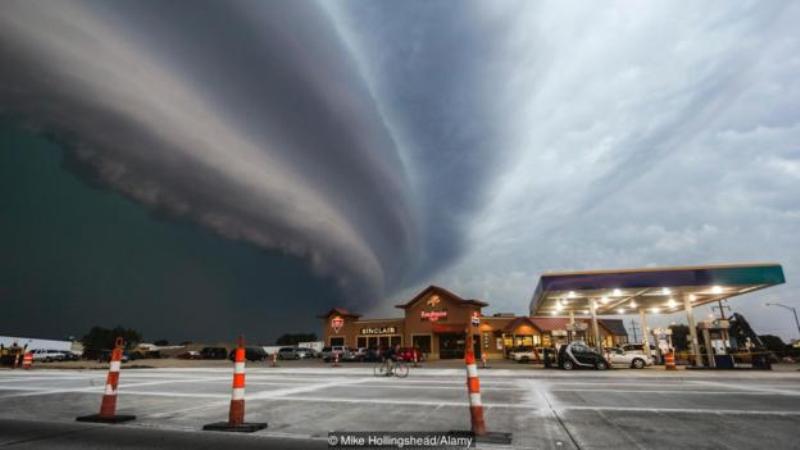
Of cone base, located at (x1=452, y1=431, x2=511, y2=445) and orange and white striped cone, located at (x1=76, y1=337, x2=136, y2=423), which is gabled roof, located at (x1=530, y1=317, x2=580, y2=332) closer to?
cone base, located at (x1=452, y1=431, x2=511, y2=445)

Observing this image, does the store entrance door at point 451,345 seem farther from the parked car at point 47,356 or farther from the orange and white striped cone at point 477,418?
the parked car at point 47,356

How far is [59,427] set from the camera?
17.3 ft

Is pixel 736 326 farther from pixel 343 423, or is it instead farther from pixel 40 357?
pixel 40 357

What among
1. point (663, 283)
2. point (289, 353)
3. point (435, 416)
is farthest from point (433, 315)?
point (435, 416)

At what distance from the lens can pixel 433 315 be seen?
48531mm

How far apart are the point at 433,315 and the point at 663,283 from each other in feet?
90.8

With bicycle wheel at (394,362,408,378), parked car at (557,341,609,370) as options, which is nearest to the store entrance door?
parked car at (557,341,609,370)

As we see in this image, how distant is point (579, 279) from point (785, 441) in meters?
22.0

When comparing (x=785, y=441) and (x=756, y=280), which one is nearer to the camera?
(x=785, y=441)

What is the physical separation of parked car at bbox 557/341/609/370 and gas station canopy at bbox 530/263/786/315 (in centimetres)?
403

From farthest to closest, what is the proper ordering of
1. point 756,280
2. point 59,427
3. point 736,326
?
point 736,326
point 756,280
point 59,427

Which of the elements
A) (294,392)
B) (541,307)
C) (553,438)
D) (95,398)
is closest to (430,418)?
(553,438)

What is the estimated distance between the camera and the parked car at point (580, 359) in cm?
2244

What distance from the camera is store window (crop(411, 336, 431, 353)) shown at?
1891 inches
